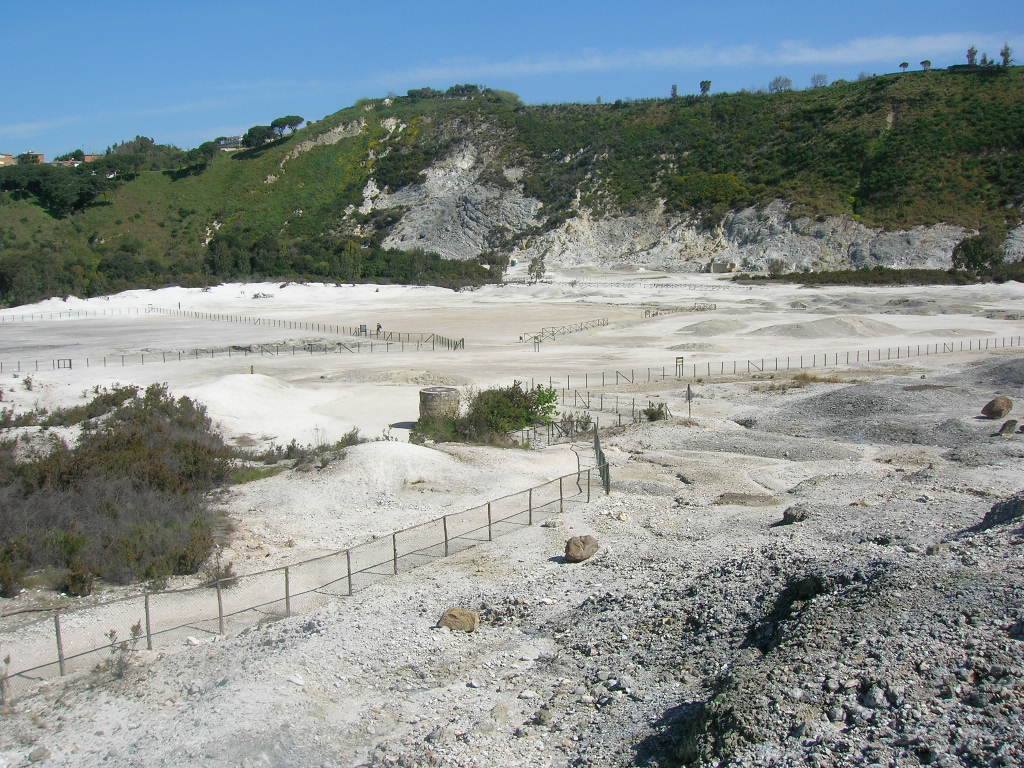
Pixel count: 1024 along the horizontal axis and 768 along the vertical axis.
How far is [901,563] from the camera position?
13336mm

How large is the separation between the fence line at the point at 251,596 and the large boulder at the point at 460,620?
2.04 meters

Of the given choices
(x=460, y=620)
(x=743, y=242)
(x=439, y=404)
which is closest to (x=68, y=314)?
(x=439, y=404)

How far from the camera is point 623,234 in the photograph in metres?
122

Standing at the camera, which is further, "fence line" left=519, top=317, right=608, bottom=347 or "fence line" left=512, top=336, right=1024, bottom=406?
"fence line" left=519, top=317, right=608, bottom=347

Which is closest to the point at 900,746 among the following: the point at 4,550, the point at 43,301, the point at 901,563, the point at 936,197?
the point at 901,563

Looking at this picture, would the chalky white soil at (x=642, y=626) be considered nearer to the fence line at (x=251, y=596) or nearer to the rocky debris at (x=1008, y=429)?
the fence line at (x=251, y=596)

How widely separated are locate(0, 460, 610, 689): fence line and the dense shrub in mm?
1549

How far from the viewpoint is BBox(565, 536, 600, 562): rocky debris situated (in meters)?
18.3

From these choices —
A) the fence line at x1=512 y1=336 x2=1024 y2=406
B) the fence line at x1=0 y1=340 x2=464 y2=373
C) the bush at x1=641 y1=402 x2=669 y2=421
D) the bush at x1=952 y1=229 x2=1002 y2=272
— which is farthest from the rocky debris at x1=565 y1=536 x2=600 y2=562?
the bush at x1=952 y1=229 x2=1002 y2=272

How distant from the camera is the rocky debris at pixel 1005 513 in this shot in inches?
629

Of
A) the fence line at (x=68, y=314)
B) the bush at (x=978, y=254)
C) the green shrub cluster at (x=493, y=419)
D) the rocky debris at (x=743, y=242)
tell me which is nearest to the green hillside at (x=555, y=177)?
the rocky debris at (x=743, y=242)

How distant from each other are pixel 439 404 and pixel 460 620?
59.7 feet

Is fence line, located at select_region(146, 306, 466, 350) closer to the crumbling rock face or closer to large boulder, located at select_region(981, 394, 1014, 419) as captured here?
large boulder, located at select_region(981, 394, 1014, 419)

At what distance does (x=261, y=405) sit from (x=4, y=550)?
19.5 metres
